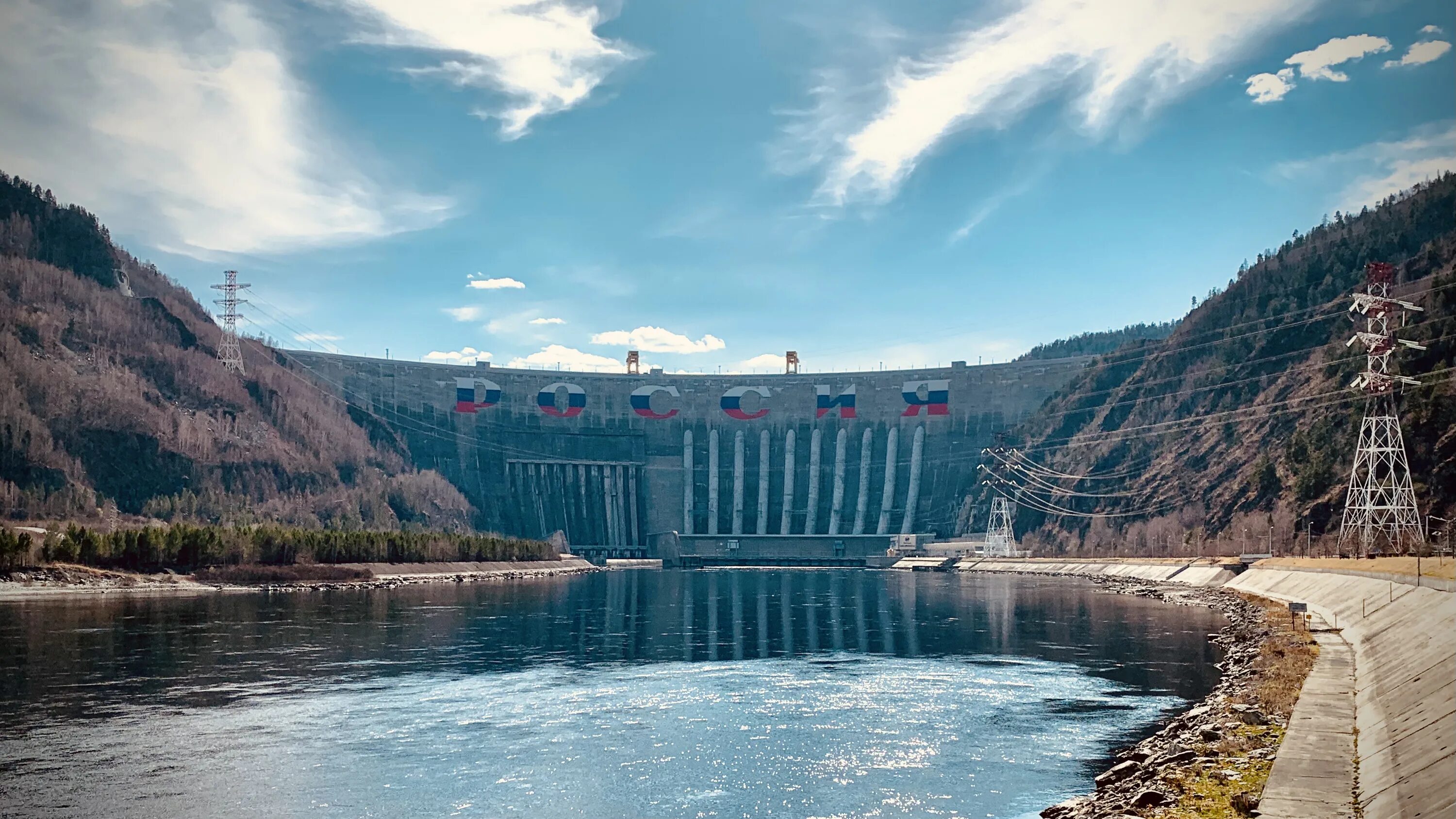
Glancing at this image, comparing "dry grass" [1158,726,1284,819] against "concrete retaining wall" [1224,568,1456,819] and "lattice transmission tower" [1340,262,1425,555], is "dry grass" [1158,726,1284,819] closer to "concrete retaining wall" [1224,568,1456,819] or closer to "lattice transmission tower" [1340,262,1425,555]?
"concrete retaining wall" [1224,568,1456,819]

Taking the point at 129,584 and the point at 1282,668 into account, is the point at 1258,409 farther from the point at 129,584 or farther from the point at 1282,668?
the point at 129,584

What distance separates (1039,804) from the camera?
81.1ft

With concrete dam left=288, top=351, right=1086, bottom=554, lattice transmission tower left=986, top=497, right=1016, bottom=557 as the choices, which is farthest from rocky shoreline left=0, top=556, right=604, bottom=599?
lattice transmission tower left=986, top=497, right=1016, bottom=557

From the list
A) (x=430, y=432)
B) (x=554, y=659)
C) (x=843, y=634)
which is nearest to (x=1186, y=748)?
(x=554, y=659)

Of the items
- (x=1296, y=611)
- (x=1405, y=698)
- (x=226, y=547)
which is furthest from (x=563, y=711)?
(x=226, y=547)

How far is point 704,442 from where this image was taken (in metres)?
196

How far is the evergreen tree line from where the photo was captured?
262 feet

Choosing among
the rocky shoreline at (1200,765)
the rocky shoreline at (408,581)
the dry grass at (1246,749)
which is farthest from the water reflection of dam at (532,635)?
the rocky shoreline at (1200,765)

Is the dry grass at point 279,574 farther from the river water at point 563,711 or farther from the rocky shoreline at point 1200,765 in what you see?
the rocky shoreline at point 1200,765

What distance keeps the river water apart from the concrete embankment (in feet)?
17.1

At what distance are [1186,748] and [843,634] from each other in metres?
38.7

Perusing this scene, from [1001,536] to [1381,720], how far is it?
447 ft

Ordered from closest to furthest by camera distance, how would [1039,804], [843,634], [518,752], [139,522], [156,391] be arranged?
[1039,804] → [518,752] → [843,634] → [139,522] → [156,391]

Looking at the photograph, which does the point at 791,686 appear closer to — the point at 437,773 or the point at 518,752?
the point at 518,752
